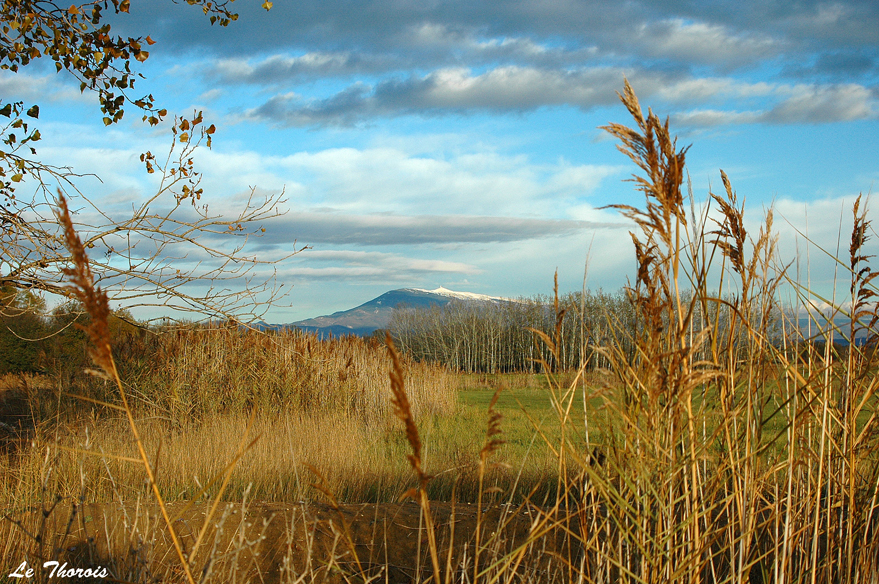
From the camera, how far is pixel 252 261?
516cm

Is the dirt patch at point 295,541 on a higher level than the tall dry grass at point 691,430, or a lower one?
lower

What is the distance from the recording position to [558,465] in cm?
412

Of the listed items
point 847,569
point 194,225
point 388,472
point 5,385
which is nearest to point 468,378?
point 5,385

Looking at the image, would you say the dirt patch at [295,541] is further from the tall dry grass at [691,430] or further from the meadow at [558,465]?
the tall dry grass at [691,430]

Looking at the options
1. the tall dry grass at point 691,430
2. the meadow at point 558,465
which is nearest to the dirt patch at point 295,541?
the meadow at point 558,465

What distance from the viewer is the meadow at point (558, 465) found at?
1490 mm

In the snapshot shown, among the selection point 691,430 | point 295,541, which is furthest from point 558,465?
point 691,430

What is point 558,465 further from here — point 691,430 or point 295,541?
point 691,430

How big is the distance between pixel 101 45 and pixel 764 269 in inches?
183

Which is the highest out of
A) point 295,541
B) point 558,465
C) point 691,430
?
point 691,430

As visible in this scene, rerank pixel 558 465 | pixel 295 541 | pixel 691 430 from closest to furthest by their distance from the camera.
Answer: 1. pixel 691 430
2. pixel 295 541
3. pixel 558 465

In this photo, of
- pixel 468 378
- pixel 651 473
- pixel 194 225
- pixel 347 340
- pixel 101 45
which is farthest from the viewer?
pixel 468 378

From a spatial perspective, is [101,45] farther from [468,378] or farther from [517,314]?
[517,314]

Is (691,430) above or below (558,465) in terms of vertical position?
above
